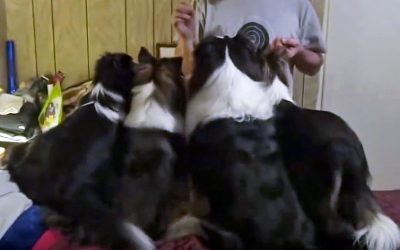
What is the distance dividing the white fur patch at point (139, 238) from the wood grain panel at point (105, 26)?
4.64ft

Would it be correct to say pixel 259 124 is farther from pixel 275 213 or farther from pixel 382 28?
pixel 382 28

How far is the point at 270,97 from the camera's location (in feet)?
3.22

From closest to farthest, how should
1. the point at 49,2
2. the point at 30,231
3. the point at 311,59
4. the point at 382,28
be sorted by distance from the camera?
the point at 30,231, the point at 311,59, the point at 382,28, the point at 49,2

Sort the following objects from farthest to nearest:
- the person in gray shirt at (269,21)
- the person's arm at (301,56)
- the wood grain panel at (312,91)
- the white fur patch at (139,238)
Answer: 1. the wood grain panel at (312,91)
2. the person in gray shirt at (269,21)
3. the person's arm at (301,56)
4. the white fur patch at (139,238)

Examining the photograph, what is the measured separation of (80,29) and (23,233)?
Result: 3.98 feet

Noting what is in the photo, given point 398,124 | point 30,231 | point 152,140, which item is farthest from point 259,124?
point 398,124

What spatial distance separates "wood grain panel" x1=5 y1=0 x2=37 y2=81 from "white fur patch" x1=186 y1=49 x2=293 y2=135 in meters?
1.54

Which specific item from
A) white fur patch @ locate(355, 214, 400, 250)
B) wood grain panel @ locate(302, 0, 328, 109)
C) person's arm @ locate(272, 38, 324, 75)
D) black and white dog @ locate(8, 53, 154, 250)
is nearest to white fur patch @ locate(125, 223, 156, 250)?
black and white dog @ locate(8, 53, 154, 250)

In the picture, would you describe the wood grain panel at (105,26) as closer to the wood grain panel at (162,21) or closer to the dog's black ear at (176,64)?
the wood grain panel at (162,21)

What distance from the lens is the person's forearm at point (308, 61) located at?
4.74ft

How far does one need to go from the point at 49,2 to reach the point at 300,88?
107 cm

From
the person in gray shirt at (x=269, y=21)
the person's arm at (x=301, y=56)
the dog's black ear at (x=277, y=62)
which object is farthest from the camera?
the person in gray shirt at (x=269, y=21)

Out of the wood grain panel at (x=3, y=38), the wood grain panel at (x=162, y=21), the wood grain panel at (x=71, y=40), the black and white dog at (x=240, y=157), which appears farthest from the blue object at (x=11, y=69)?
the black and white dog at (x=240, y=157)

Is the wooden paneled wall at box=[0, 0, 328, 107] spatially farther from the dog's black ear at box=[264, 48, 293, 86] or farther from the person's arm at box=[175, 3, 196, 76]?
the dog's black ear at box=[264, 48, 293, 86]
